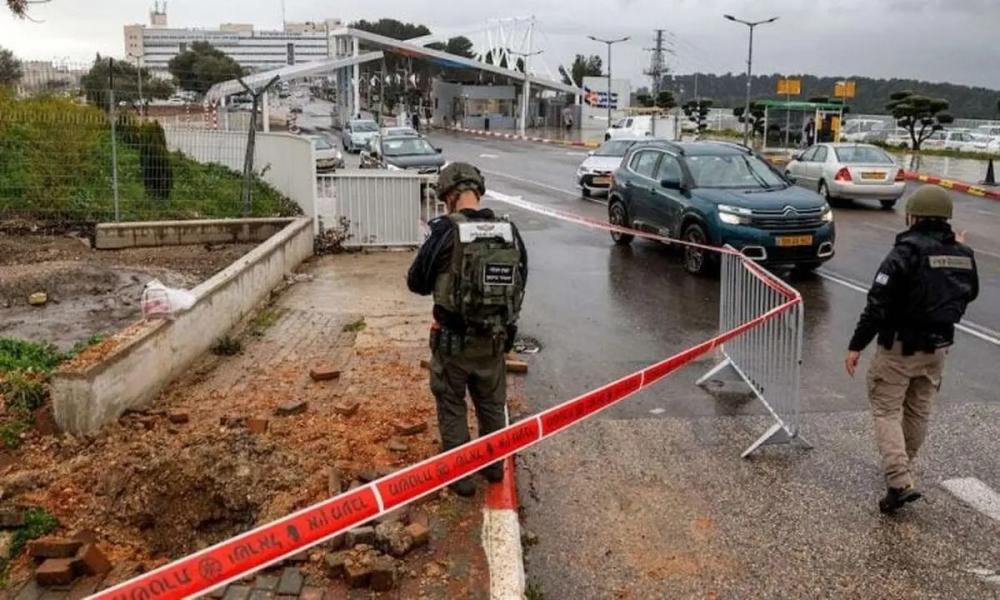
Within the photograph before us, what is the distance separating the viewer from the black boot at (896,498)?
4.92 metres

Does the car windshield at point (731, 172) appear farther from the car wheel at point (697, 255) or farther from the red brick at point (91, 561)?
the red brick at point (91, 561)

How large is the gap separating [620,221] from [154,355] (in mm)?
9621

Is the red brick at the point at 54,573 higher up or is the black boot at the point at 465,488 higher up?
the black boot at the point at 465,488

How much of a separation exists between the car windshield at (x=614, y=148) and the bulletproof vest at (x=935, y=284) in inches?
731

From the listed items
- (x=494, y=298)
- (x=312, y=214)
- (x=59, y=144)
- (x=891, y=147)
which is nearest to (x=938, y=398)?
(x=494, y=298)

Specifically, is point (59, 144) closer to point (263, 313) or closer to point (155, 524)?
point (263, 313)

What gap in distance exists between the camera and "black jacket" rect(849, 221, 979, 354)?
488 centimetres

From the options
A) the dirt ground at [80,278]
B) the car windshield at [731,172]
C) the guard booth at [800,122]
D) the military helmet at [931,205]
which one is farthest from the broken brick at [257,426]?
the guard booth at [800,122]

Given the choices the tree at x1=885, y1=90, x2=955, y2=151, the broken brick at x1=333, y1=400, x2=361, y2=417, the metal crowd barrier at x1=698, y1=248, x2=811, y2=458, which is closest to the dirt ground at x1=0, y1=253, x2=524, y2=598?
the broken brick at x1=333, y1=400, x2=361, y2=417

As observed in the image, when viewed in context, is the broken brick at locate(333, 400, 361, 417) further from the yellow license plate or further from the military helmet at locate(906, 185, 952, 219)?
the yellow license plate

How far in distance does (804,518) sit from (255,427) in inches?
126

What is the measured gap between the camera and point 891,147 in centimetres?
4428

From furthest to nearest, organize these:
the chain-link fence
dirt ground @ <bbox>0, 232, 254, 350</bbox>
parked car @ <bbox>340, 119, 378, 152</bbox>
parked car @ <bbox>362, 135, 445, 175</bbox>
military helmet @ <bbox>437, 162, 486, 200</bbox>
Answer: parked car @ <bbox>340, 119, 378, 152</bbox>
parked car @ <bbox>362, 135, 445, 175</bbox>
the chain-link fence
dirt ground @ <bbox>0, 232, 254, 350</bbox>
military helmet @ <bbox>437, 162, 486, 200</bbox>

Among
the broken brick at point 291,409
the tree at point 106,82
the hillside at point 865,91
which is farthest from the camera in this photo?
the hillside at point 865,91
